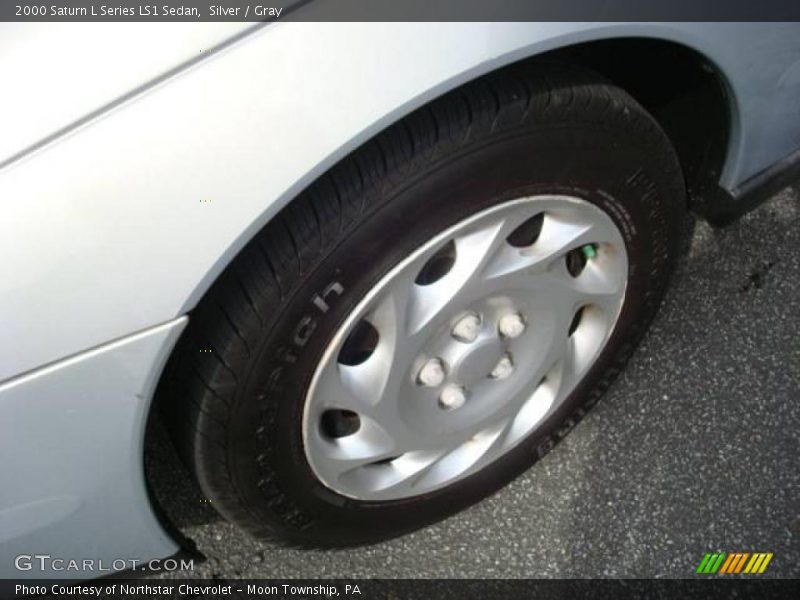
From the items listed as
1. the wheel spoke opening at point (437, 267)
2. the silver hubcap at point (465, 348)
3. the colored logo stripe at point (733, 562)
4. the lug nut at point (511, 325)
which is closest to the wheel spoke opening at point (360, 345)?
the silver hubcap at point (465, 348)

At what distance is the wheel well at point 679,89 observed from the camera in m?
1.41

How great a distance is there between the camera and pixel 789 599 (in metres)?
1.71

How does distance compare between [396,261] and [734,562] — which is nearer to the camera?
[396,261]

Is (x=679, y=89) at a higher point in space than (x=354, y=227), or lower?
lower

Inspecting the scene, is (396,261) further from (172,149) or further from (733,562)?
(733,562)

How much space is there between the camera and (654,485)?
5.96 ft

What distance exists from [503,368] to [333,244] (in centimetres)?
52

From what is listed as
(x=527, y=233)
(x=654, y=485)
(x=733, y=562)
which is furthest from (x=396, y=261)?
(x=733, y=562)

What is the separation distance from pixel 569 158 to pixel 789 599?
41.2 inches

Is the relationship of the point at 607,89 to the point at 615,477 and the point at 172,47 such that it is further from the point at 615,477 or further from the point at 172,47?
the point at 615,477

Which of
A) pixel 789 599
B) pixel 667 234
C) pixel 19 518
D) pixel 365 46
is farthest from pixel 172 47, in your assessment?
pixel 789 599

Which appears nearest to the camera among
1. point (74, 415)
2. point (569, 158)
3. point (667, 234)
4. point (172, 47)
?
point (172, 47)

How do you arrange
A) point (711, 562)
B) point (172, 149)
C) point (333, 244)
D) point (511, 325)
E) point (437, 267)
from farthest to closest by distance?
1. point (711, 562)
2. point (511, 325)
3. point (437, 267)
4. point (333, 244)
5. point (172, 149)

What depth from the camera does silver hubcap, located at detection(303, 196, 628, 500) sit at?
1.30 meters
